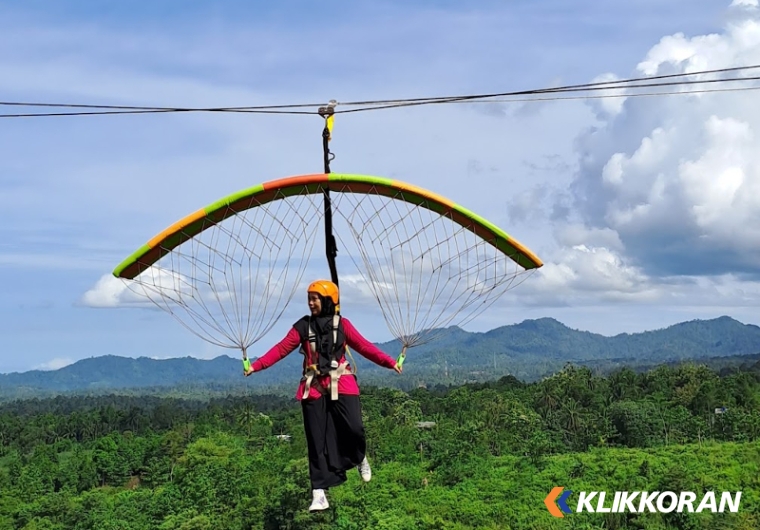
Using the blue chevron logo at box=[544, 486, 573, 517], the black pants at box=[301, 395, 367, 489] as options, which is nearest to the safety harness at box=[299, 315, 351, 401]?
the black pants at box=[301, 395, 367, 489]

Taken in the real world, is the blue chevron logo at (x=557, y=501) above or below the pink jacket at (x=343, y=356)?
below

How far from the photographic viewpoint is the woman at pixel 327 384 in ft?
23.0

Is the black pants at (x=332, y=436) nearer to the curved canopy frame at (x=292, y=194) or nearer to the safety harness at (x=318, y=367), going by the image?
the safety harness at (x=318, y=367)

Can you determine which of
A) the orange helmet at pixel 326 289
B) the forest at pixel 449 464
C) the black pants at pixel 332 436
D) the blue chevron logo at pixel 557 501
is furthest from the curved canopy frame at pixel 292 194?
the blue chevron logo at pixel 557 501

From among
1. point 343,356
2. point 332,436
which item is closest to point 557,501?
point 332,436

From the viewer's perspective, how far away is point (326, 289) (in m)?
6.95

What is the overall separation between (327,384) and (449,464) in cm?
4766

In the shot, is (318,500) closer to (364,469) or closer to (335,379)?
(364,469)

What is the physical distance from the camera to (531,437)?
59406 mm

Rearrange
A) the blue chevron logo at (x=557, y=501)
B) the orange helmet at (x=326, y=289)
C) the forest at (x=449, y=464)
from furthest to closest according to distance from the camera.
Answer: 1. the blue chevron logo at (x=557, y=501)
2. the forest at (x=449, y=464)
3. the orange helmet at (x=326, y=289)

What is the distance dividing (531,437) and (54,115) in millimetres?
53885

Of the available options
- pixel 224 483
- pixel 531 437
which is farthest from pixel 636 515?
pixel 224 483

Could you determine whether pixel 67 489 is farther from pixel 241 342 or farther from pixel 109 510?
pixel 241 342

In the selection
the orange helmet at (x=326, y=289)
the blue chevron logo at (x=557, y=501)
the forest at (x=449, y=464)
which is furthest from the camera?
the blue chevron logo at (x=557, y=501)
